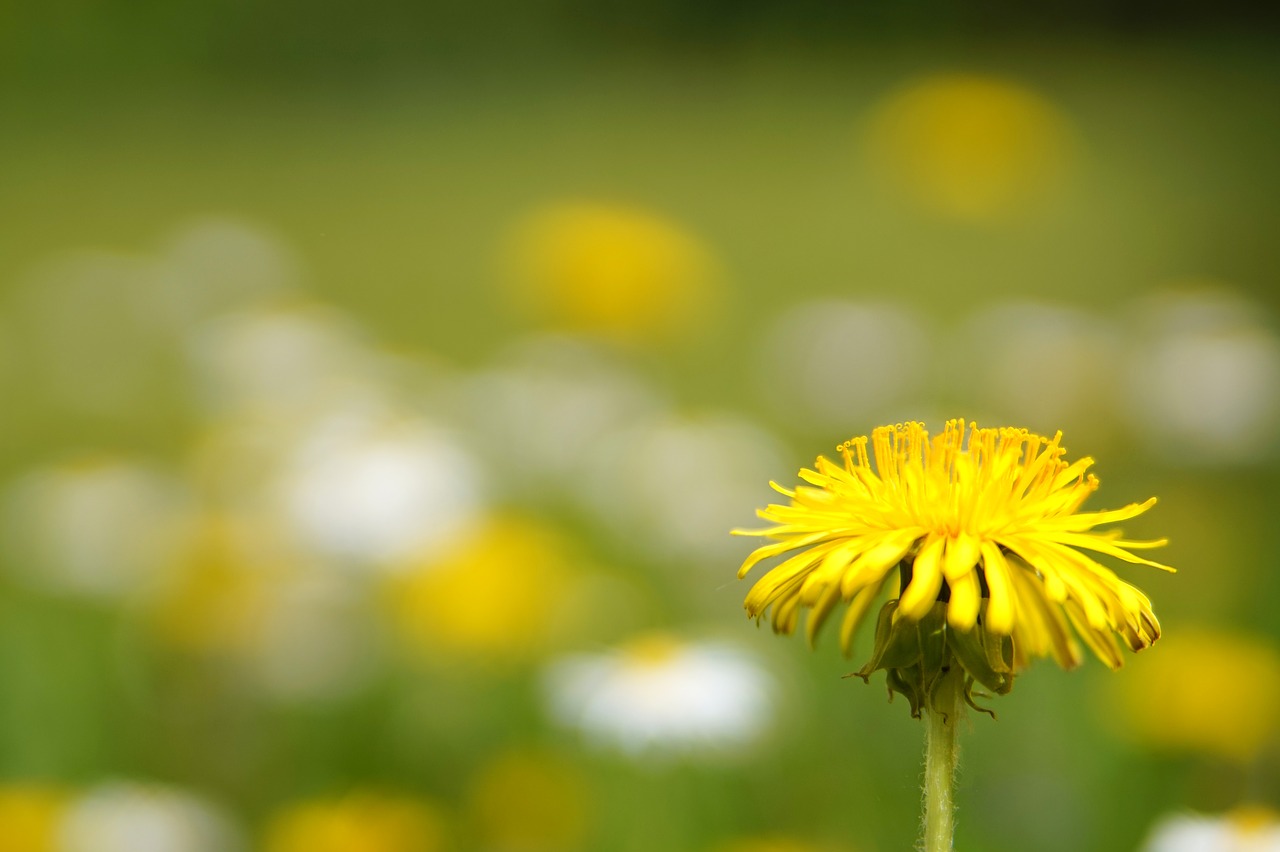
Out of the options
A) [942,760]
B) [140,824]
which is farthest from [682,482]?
[942,760]

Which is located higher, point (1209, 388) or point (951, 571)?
point (1209, 388)

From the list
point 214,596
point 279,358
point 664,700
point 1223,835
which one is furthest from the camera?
point 279,358

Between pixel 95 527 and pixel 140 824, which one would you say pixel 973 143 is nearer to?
pixel 95 527

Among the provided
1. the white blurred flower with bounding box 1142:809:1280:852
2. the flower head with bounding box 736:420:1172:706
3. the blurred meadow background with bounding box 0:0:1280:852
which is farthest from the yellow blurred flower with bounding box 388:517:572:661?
the flower head with bounding box 736:420:1172:706

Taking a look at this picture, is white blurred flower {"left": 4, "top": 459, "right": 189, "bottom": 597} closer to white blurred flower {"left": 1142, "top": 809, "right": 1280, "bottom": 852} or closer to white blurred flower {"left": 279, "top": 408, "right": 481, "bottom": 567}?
white blurred flower {"left": 279, "top": 408, "right": 481, "bottom": 567}

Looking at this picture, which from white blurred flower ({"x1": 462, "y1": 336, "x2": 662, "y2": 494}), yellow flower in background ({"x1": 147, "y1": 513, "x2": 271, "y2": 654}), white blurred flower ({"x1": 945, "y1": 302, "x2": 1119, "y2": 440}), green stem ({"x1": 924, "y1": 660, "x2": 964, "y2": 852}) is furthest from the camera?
→ white blurred flower ({"x1": 462, "y1": 336, "x2": 662, "y2": 494})

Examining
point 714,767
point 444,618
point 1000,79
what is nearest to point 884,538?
point 714,767
